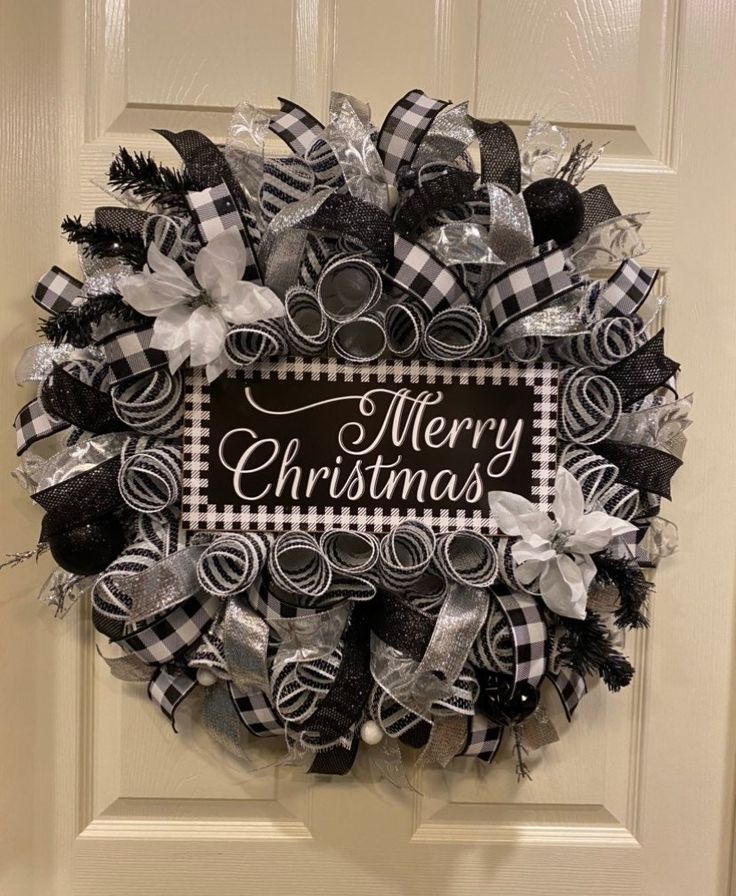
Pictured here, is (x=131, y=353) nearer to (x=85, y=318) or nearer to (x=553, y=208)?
(x=85, y=318)

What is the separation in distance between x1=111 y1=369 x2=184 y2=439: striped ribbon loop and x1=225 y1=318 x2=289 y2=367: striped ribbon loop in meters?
0.07

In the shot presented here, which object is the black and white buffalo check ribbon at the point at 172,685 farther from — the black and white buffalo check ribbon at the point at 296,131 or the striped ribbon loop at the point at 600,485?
the black and white buffalo check ribbon at the point at 296,131

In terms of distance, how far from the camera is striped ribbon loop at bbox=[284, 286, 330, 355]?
62cm

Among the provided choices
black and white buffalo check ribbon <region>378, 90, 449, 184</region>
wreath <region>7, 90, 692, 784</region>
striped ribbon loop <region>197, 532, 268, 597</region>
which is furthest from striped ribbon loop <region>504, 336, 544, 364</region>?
striped ribbon loop <region>197, 532, 268, 597</region>

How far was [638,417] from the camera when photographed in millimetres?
667

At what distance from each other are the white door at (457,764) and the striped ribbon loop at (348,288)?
0.81 ft

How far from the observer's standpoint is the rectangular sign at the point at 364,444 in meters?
0.63

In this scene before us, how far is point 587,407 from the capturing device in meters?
0.63

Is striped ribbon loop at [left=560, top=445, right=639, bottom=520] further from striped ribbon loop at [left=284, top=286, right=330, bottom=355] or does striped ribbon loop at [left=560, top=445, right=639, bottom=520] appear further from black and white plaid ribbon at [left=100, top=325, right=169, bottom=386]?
black and white plaid ribbon at [left=100, top=325, right=169, bottom=386]

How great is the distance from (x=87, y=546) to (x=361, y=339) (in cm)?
34

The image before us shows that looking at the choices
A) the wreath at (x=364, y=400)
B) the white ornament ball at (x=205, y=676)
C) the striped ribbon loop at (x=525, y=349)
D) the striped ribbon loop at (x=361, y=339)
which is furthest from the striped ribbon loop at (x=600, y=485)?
the white ornament ball at (x=205, y=676)

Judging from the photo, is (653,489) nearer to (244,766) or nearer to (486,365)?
(486,365)

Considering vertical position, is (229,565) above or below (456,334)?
below

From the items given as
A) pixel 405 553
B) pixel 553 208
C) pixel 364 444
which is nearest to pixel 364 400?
pixel 364 444
